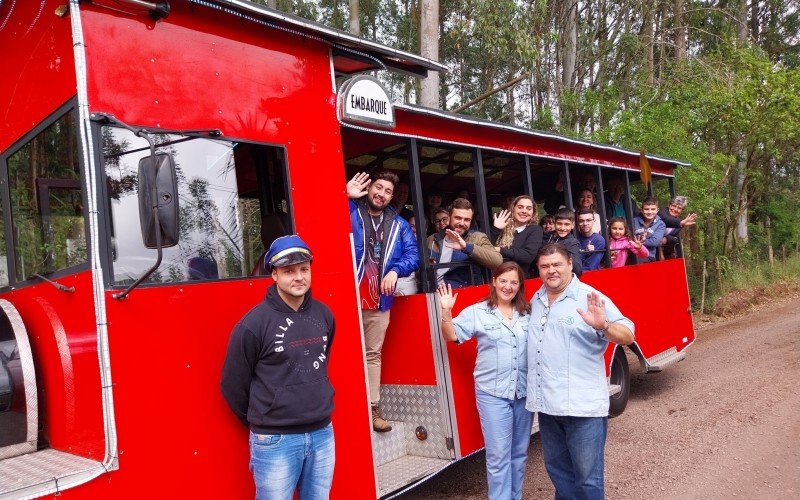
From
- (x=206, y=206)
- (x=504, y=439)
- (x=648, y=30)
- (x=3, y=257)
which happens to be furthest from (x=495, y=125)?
(x=648, y=30)

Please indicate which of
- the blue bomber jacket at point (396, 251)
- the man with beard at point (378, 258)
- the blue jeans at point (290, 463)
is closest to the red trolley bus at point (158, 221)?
the blue jeans at point (290, 463)

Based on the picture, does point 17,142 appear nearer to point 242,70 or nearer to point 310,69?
point 242,70

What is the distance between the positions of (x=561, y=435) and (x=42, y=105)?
328cm

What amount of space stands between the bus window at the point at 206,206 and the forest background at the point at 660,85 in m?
8.13

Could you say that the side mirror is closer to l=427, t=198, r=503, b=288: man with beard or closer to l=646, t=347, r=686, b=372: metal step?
l=427, t=198, r=503, b=288: man with beard

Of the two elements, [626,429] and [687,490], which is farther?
[626,429]

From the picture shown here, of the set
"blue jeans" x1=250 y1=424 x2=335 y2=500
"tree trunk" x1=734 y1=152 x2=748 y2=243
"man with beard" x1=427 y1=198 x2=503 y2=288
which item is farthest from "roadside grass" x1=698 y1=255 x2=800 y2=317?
"blue jeans" x1=250 y1=424 x2=335 y2=500

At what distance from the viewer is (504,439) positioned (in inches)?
158

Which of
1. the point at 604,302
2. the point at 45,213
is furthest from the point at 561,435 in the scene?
the point at 45,213

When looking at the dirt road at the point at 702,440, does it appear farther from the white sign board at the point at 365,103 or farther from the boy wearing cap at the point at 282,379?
the white sign board at the point at 365,103

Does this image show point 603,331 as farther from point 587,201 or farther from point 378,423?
point 587,201

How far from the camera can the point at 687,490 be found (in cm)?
461

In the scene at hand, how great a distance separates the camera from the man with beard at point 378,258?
13.8 feet

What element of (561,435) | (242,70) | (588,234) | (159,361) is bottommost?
(561,435)
